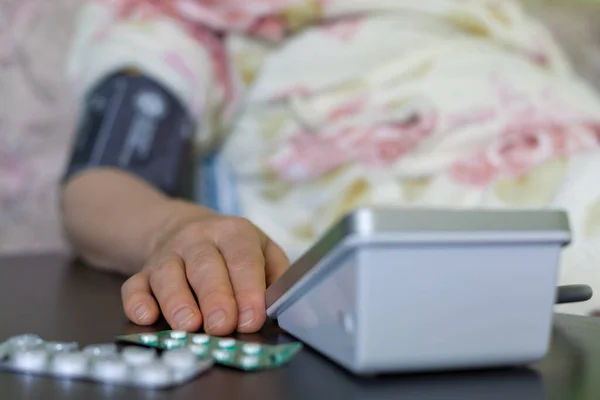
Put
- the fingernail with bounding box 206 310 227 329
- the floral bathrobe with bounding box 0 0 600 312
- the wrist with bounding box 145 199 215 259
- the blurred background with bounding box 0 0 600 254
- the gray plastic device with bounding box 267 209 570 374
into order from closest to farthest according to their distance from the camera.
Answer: the gray plastic device with bounding box 267 209 570 374 < the fingernail with bounding box 206 310 227 329 < the wrist with bounding box 145 199 215 259 < the floral bathrobe with bounding box 0 0 600 312 < the blurred background with bounding box 0 0 600 254

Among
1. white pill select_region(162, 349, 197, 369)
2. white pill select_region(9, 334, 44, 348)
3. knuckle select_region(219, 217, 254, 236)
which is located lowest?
white pill select_region(9, 334, 44, 348)

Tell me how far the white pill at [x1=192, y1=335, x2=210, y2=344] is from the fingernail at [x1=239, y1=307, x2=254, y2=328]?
0.04 metres

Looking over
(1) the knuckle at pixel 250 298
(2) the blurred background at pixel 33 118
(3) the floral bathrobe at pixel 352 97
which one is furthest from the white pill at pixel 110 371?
(2) the blurred background at pixel 33 118

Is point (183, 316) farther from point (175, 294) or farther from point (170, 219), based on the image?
point (170, 219)

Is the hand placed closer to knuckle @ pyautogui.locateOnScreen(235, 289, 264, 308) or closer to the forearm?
knuckle @ pyautogui.locateOnScreen(235, 289, 264, 308)

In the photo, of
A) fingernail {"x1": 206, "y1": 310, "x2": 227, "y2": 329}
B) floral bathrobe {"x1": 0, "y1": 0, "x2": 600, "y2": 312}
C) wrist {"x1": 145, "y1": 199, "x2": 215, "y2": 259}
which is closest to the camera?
fingernail {"x1": 206, "y1": 310, "x2": 227, "y2": 329}

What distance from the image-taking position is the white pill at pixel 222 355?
354mm

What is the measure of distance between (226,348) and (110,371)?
0.06 m

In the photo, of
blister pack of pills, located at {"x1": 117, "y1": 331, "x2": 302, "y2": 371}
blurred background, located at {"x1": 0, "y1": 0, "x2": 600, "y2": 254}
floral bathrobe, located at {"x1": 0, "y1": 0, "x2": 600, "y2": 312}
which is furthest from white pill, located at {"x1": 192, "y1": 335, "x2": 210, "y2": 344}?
blurred background, located at {"x1": 0, "y1": 0, "x2": 600, "y2": 254}

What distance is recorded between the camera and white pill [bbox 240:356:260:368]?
349 millimetres

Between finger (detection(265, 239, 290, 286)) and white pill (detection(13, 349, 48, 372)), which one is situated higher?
finger (detection(265, 239, 290, 286))

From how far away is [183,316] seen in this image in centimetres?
42

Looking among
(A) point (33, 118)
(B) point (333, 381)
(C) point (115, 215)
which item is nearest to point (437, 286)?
(B) point (333, 381)

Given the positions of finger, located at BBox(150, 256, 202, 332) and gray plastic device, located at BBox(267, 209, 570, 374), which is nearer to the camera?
gray plastic device, located at BBox(267, 209, 570, 374)
